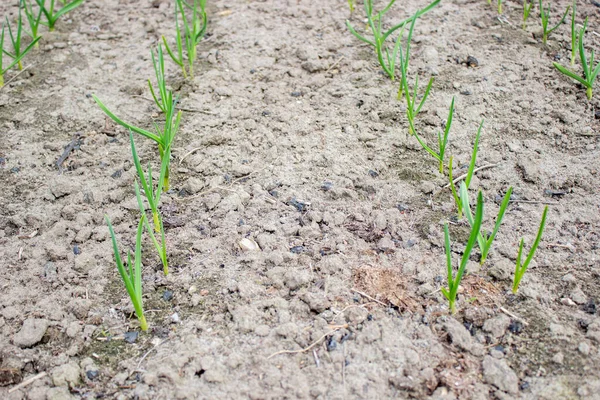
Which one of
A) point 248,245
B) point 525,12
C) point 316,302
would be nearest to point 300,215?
point 248,245

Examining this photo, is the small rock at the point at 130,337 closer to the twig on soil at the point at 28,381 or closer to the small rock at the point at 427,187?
the twig on soil at the point at 28,381

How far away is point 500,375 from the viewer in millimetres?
1475

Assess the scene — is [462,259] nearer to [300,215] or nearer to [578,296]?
[578,296]

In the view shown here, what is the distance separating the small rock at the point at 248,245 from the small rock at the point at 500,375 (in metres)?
0.74

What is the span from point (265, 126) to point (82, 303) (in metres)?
0.97

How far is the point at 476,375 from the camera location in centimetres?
149

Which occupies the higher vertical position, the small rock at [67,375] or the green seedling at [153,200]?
the green seedling at [153,200]

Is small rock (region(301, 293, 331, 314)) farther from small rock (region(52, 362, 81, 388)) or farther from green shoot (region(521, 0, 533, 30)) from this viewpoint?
green shoot (region(521, 0, 533, 30))

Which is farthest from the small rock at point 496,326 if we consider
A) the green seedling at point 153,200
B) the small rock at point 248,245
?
the green seedling at point 153,200

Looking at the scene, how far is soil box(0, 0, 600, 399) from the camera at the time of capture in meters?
1.52

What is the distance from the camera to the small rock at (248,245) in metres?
1.84

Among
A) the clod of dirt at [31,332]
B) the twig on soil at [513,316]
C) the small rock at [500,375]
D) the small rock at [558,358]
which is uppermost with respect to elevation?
the twig on soil at [513,316]

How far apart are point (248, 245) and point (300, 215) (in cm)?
21

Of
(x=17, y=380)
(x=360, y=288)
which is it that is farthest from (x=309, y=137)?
(x=17, y=380)
